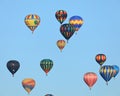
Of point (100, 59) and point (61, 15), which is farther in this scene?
point (100, 59)

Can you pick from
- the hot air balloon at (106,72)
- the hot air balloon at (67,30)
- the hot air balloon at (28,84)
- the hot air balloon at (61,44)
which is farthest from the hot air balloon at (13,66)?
the hot air balloon at (106,72)

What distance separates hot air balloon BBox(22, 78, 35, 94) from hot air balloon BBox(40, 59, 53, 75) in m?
3.43

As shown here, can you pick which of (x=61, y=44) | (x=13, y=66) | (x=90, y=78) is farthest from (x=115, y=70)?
(x=13, y=66)

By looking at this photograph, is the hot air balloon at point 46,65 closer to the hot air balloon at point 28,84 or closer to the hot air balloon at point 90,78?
the hot air balloon at point 28,84

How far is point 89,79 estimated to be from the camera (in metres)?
113

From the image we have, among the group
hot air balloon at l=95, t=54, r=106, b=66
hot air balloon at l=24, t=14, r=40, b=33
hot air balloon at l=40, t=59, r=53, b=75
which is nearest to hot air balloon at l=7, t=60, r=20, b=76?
hot air balloon at l=40, t=59, r=53, b=75

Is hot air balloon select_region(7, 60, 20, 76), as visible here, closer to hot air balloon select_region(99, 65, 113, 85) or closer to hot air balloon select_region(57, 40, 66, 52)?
hot air balloon select_region(57, 40, 66, 52)

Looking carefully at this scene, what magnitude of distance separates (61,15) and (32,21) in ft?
12.3

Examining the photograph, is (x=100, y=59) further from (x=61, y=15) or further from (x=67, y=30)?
(x=61, y=15)

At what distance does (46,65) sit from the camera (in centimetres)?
11325

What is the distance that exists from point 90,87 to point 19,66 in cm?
898

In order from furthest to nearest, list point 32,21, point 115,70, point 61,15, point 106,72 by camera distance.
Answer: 1. point 115,70
2. point 61,15
3. point 32,21
4. point 106,72

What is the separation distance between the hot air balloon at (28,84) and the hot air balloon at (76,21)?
9266 mm

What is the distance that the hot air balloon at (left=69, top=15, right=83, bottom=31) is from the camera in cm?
11276
